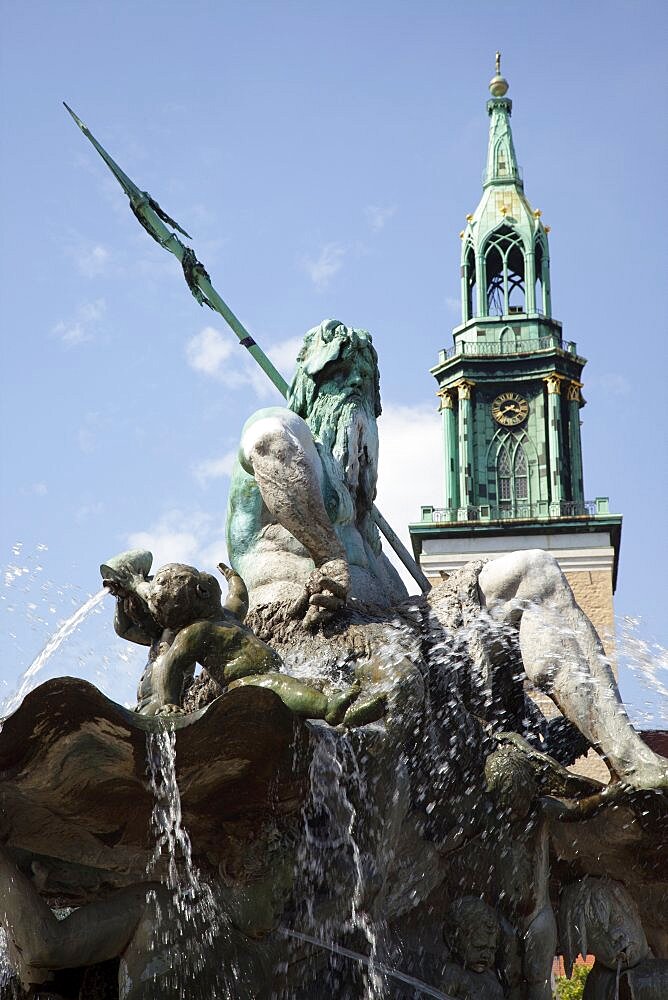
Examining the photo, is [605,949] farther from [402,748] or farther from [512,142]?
[512,142]

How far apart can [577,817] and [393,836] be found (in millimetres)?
878

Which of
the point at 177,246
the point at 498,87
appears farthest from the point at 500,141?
the point at 177,246

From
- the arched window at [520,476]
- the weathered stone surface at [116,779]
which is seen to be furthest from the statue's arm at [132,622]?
the arched window at [520,476]

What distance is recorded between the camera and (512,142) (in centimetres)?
6738

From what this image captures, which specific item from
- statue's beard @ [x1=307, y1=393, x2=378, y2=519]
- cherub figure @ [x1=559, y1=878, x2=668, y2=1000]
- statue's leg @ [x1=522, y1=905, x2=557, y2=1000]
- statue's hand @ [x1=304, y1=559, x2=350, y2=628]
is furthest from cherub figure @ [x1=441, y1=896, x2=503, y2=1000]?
statue's beard @ [x1=307, y1=393, x2=378, y2=519]

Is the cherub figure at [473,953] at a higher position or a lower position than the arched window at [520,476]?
lower

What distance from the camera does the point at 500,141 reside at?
67.3 metres

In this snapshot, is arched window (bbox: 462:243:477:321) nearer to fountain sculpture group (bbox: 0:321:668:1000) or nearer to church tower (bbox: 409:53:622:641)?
church tower (bbox: 409:53:622:641)

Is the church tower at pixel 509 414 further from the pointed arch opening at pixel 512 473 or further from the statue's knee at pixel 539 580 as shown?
the statue's knee at pixel 539 580

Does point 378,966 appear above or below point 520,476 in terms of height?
A: below

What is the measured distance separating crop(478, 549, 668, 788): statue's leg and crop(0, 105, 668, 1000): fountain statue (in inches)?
0.4

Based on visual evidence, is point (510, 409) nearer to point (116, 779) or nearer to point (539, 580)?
point (539, 580)

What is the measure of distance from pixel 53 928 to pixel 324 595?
7.12 ft

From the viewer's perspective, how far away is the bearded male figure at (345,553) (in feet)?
23.0
